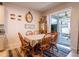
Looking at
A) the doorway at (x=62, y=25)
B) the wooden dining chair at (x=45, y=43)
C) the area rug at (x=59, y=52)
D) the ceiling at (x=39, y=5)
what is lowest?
the area rug at (x=59, y=52)

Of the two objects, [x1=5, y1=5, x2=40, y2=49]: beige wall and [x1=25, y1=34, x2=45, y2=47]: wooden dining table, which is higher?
[x1=5, y1=5, x2=40, y2=49]: beige wall

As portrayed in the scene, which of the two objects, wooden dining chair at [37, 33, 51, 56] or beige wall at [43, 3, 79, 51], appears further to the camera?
wooden dining chair at [37, 33, 51, 56]

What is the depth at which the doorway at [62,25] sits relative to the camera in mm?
1784

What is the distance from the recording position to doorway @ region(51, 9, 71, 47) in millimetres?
1784

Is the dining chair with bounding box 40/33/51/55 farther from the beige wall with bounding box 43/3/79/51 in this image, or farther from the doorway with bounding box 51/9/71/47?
the beige wall with bounding box 43/3/79/51

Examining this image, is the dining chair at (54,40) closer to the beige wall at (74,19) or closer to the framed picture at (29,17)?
the beige wall at (74,19)

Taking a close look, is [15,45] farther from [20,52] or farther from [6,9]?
[6,9]

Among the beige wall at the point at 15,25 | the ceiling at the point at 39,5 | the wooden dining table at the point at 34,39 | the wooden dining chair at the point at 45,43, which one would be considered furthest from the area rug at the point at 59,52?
the ceiling at the point at 39,5

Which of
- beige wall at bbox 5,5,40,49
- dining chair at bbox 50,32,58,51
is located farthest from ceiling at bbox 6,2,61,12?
dining chair at bbox 50,32,58,51

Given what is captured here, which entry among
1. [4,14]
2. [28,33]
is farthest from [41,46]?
[4,14]

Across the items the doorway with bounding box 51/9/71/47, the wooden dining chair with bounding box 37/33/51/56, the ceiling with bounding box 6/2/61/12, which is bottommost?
the wooden dining chair with bounding box 37/33/51/56

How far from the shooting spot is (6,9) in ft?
5.74

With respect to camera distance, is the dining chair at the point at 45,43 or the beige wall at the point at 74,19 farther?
the dining chair at the point at 45,43

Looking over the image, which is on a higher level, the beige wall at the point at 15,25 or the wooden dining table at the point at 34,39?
the beige wall at the point at 15,25
